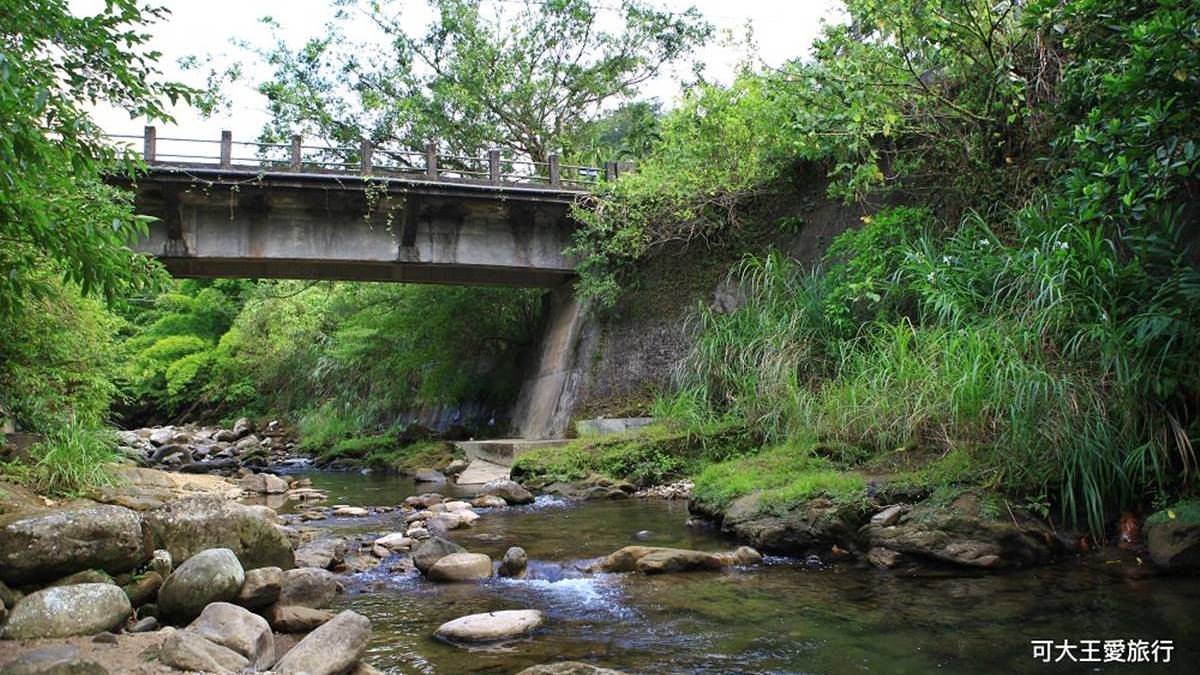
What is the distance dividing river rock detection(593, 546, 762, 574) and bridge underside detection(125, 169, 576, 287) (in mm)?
9925

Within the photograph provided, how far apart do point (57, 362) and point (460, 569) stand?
510 cm

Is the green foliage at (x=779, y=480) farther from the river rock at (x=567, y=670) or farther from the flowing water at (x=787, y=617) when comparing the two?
the river rock at (x=567, y=670)

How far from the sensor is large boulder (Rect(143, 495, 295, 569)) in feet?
17.5

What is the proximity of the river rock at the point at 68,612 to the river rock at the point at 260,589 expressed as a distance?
595 mm

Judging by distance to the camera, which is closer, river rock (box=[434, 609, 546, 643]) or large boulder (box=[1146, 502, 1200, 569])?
river rock (box=[434, 609, 546, 643])

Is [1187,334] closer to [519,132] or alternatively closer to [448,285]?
[448,285]

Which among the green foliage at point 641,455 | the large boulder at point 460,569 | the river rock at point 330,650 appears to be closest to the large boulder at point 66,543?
the river rock at point 330,650

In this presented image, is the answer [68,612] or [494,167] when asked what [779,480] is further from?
[494,167]

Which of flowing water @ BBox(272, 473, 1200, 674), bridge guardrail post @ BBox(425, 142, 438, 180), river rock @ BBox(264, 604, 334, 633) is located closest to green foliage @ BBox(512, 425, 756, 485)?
flowing water @ BBox(272, 473, 1200, 674)

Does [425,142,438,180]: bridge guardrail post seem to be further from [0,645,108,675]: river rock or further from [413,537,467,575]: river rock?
[0,645,108,675]: river rock

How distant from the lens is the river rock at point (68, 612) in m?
4.02

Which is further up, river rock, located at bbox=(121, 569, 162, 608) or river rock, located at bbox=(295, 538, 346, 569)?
river rock, located at bbox=(121, 569, 162, 608)

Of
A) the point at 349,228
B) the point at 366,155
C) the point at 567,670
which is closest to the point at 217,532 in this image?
the point at 567,670

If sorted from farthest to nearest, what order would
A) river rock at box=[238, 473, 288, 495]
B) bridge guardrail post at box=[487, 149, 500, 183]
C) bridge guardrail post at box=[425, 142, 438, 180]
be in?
bridge guardrail post at box=[487, 149, 500, 183] < bridge guardrail post at box=[425, 142, 438, 180] < river rock at box=[238, 473, 288, 495]
